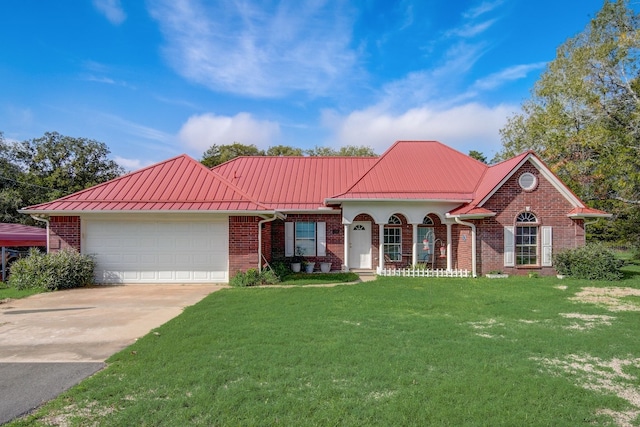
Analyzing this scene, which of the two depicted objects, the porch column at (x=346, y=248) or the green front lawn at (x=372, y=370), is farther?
the porch column at (x=346, y=248)

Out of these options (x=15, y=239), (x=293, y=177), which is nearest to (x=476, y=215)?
(x=293, y=177)

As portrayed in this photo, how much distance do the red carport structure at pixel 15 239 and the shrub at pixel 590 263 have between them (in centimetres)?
2266

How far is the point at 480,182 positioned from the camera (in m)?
17.6

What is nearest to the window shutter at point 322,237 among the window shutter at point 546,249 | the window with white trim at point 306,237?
the window with white trim at point 306,237

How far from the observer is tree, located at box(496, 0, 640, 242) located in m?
20.2

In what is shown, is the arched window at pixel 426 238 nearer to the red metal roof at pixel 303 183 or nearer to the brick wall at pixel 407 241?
the brick wall at pixel 407 241

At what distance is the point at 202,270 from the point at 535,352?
1108 cm

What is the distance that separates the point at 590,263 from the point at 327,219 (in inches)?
398

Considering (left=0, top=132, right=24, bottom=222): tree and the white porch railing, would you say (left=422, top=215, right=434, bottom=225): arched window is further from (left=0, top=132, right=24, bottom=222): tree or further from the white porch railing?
(left=0, top=132, right=24, bottom=222): tree

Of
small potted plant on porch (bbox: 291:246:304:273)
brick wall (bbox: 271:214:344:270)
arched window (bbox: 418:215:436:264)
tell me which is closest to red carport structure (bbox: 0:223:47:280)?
brick wall (bbox: 271:214:344:270)

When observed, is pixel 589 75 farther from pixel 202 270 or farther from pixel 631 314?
pixel 202 270

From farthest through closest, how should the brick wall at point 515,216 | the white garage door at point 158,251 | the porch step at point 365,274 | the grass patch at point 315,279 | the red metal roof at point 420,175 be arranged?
the red metal roof at point 420,175 → the porch step at point 365,274 → the brick wall at point 515,216 → the white garage door at point 158,251 → the grass patch at point 315,279

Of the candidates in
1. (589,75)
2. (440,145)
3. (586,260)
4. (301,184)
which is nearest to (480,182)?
(440,145)

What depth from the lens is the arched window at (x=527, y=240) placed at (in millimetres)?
15477
